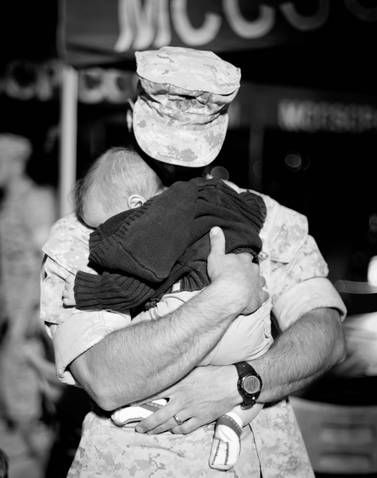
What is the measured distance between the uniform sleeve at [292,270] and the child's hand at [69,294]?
0.53 meters

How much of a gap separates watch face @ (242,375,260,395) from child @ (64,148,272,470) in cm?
7

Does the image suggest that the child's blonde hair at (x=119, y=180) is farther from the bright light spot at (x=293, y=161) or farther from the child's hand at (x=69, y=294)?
the bright light spot at (x=293, y=161)

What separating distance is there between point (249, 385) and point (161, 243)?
411 mm

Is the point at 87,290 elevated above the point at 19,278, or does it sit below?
above

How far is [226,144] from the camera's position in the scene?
16.3 ft

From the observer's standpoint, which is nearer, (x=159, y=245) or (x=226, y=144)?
(x=159, y=245)

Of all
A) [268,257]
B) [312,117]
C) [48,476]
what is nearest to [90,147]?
[312,117]

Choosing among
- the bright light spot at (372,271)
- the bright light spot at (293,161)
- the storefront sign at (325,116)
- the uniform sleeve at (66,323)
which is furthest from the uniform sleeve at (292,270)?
the bright light spot at (293,161)

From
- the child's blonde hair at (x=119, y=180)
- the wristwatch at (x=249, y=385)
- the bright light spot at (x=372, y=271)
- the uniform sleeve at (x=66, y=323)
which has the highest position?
the child's blonde hair at (x=119, y=180)

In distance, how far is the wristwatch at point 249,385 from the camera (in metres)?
1.58

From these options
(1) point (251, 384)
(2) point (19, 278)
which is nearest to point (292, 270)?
(1) point (251, 384)

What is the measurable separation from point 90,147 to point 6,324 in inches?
48.3

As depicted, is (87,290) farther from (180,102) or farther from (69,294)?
(180,102)

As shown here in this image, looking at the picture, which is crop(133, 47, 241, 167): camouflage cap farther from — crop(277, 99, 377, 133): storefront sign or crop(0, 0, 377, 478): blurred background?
crop(277, 99, 377, 133): storefront sign
